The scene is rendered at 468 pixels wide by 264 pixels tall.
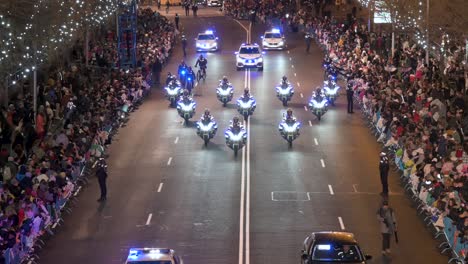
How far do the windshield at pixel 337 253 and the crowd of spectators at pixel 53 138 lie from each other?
6.37m

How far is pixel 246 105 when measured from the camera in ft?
A: 161

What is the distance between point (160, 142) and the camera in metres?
44.8

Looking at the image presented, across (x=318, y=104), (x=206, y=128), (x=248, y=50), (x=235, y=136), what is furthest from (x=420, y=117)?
(x=248, y=50)

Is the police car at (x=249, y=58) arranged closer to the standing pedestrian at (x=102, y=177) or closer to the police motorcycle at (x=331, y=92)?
the police motorcycle at (x=331, y=92)

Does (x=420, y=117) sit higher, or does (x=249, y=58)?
(x=420, y=117)

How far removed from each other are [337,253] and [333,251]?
0.31 feet

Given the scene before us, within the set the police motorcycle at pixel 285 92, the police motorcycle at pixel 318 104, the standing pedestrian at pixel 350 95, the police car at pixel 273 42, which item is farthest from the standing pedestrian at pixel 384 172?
the police car at pixel 273 42

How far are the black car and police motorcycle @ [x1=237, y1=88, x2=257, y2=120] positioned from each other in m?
23.8

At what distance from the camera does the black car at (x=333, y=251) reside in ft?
81.8

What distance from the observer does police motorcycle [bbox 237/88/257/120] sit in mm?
49094

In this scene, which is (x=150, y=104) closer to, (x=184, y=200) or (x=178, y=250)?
(x=184, y=200)

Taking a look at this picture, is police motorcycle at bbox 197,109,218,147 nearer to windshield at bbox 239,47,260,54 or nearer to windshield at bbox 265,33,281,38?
windshield at bbox 239,47,260,54

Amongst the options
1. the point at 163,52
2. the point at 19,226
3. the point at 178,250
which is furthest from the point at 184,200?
the point at 163,52

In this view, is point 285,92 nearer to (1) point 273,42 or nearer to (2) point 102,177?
(2) point 102,177
